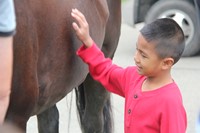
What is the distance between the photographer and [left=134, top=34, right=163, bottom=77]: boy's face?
84.8 inches

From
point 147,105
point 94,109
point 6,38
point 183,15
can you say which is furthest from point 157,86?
point 183,15

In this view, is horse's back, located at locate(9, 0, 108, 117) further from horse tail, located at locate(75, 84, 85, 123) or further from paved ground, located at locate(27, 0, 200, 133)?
paved ground, located at locate(27, 0, 200, 133)

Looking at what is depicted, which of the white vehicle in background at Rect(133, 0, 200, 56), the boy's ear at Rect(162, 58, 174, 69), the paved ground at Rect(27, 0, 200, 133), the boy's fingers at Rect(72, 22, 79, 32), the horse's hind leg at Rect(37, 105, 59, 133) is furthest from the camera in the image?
the white vehicle in background at Rect(133, 0, 200, 56)

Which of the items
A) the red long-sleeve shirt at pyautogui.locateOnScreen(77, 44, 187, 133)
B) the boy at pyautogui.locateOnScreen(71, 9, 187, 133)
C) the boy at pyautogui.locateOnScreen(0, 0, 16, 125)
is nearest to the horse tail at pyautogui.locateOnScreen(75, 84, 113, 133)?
the red long-sleeve shirt at pyautogui.locateOnScreen(77, 44, 187, 133)

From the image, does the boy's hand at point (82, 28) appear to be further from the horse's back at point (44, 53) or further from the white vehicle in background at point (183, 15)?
the white vehicle in background at point (183, 15)

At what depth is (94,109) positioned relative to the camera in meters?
3.73

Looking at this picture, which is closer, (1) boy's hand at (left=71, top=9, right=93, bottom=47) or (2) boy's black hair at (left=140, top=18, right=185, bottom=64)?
(2) boy's black hair at (left=140, top=18, right=185, bottom=64)

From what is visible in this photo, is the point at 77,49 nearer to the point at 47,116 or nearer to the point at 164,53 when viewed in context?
the point at 164,53

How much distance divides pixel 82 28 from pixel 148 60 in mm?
390

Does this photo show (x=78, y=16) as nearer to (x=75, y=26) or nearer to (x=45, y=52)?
(x=75, y=26)

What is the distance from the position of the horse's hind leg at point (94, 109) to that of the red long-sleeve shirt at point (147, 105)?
1.16m

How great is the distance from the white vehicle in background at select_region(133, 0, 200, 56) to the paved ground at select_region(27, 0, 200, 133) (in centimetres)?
19

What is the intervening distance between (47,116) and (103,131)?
0.42 metres

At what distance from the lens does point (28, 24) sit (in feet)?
6.77
